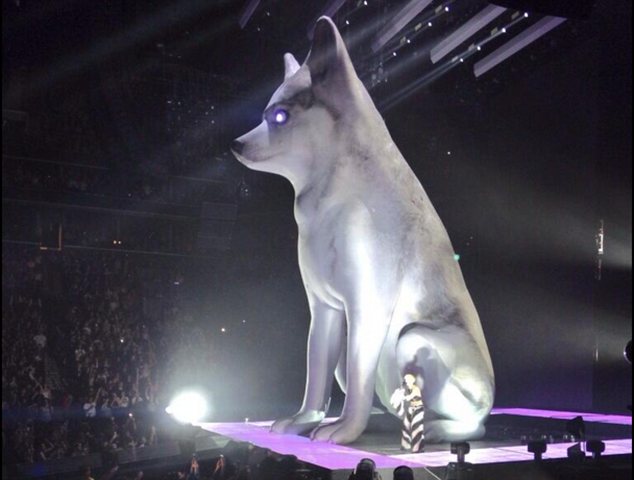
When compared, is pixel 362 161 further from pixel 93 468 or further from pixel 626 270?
pixel 626 270

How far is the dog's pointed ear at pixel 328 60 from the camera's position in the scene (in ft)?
15.0

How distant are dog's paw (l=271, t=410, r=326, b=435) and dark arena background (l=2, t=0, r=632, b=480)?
1420mm

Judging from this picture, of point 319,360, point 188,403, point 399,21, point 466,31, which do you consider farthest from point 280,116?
point 188,403

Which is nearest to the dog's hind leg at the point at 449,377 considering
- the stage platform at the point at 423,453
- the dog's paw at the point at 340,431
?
the stage platform at the point at 423,453

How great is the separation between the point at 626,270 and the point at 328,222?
4724 millimetres

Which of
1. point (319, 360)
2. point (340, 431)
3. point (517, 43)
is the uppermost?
point (517, 43)

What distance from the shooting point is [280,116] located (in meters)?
4.74

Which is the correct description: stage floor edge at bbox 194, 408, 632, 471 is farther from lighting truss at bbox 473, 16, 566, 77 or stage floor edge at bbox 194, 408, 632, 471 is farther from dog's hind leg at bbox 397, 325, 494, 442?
lighting truss at bbox 473, 16, 566, 77

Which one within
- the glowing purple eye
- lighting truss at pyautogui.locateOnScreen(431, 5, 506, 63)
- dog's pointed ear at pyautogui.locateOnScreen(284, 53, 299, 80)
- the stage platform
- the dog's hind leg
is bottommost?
the stage platform

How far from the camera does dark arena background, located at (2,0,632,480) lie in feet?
25.4

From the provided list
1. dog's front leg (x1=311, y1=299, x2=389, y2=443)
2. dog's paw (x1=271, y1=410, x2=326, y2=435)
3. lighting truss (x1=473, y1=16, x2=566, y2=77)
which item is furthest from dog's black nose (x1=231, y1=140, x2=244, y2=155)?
lighting truss (x1=473, y1=16, x2=566, y2=77)

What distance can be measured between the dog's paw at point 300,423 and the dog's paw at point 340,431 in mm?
282

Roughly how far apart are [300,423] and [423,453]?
35.5 inches

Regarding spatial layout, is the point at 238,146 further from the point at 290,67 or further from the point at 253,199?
the point at 253,199
